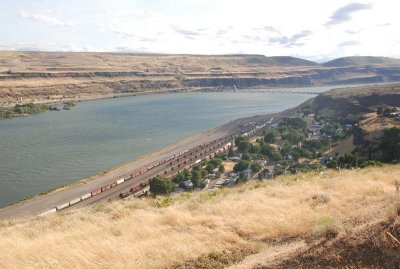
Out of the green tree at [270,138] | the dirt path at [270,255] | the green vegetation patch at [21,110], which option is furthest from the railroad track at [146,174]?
the green vegetation patch at [21,110]

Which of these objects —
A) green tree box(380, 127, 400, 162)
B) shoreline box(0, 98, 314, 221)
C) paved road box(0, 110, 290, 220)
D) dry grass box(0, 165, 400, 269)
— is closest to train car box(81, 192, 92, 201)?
paved road box(0, 110, 290, 220)

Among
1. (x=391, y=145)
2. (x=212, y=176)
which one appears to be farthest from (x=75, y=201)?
(x=391, y=145)

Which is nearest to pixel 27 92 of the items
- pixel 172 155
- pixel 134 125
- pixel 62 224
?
pixel 134 125

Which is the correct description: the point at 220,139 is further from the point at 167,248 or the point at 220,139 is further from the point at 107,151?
the point at 167,248

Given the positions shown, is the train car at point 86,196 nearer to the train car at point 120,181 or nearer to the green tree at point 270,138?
the train car at point 120,181

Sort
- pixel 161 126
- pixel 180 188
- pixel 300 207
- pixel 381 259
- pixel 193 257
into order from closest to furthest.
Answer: pixel 381 259 < pixel 193 257 < pixel 300 207 < pixel 180 188 < pixel 161 126

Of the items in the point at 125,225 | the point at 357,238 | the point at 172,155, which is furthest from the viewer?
the point at 172,155

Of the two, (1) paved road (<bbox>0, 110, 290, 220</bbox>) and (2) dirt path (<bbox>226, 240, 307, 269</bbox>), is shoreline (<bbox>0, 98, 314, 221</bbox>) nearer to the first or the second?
(1) paved road (<bbox>0, 110, 290, 220</bbox>)
